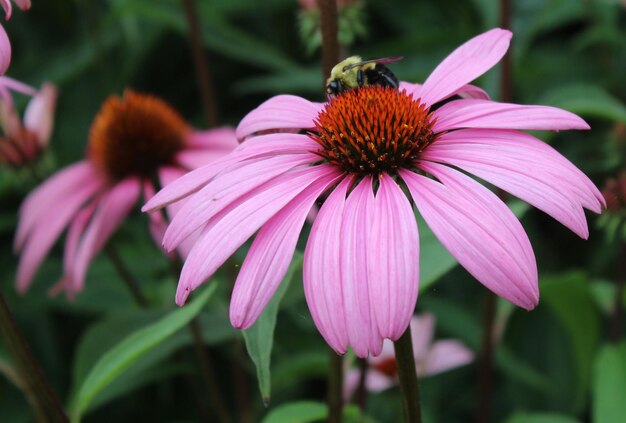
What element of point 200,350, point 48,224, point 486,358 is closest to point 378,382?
point 486,358

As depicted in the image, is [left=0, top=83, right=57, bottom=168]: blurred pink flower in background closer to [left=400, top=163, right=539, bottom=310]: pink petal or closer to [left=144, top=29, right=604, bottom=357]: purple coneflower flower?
[left=144, top=29, right=604, bottom=357]: purple coneflower flower

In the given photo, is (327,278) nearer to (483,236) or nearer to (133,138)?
(483,236)

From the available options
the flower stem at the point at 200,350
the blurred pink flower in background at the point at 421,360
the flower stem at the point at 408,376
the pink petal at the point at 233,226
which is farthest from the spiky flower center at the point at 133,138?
the flower stem at the point at 408,376

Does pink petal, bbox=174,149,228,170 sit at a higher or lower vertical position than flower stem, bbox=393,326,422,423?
lower

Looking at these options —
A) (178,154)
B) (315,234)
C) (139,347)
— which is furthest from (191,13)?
(315,234)

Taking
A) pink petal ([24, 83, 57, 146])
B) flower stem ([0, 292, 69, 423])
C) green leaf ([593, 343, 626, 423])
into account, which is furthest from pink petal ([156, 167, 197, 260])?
green leaf ([593, 343, 626, 423])
